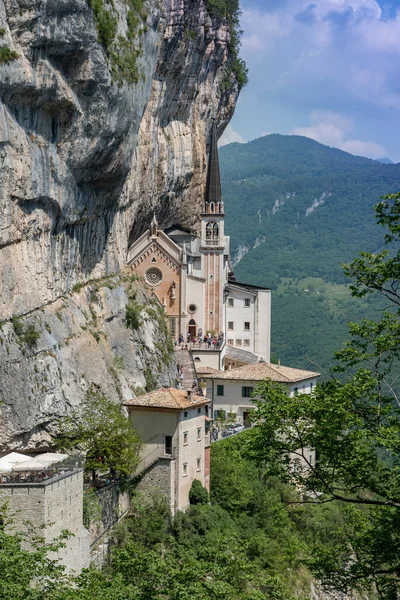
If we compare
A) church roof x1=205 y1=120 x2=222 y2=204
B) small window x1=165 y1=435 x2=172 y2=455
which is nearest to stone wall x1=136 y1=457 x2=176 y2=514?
small window x1=165 y1=435 x2=172 y2=455

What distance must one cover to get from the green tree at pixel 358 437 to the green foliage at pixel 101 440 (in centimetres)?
1964

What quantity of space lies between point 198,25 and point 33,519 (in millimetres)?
42414

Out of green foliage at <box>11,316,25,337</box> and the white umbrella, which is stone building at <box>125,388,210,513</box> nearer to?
green foliage at <box>11,316,25,337</box>

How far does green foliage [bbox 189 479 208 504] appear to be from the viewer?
44438mm

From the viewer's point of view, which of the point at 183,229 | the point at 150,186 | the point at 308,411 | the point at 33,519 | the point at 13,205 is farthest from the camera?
the point at 183,229

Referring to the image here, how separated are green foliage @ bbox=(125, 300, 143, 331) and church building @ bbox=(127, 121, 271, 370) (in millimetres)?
9636

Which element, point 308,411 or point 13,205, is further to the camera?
point 13,205

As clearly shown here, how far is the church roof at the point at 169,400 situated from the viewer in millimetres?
44281

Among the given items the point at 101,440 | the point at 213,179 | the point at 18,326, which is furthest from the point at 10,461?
the point at 213,179

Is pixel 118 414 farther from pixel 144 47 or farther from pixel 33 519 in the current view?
pixel 144 47

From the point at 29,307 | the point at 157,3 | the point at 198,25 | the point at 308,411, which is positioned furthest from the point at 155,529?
the point at 198,25

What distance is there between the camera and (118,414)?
1747 inches

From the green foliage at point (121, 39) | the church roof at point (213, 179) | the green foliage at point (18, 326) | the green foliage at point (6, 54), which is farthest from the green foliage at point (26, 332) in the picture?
the church roof at point (213, 179)

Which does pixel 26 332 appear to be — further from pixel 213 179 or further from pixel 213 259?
pixel 213 179
